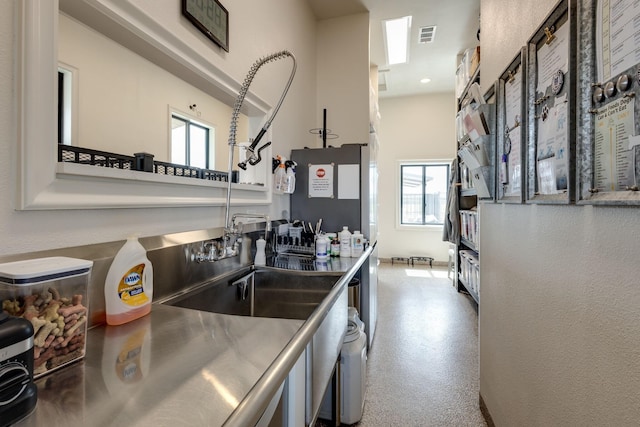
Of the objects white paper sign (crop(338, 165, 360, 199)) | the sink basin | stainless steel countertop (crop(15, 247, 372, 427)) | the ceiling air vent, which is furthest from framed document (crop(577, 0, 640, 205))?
the ceiling air vent

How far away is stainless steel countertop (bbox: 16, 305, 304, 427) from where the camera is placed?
48 centimetres

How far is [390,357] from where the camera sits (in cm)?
234

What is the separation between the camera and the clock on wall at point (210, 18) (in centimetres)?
124

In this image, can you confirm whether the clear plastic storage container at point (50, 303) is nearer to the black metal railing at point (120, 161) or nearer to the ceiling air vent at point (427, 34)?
the black metal railing at point (120, 161)

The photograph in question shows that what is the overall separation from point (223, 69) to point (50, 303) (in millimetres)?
1298

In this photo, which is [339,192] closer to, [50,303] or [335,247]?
[335,247]

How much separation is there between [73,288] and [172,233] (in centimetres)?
50

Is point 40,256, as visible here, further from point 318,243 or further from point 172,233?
point 318,243

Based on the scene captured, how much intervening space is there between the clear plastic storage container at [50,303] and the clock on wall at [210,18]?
3.70 ft

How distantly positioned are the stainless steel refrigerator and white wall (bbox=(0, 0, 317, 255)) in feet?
0.59

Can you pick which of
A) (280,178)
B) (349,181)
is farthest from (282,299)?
(349,181)

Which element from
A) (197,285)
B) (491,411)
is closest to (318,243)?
(197,285)

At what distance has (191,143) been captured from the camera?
2.50 metres

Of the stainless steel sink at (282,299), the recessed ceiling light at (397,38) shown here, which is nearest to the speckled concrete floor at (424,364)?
the stainless steel sink at (282,299)
